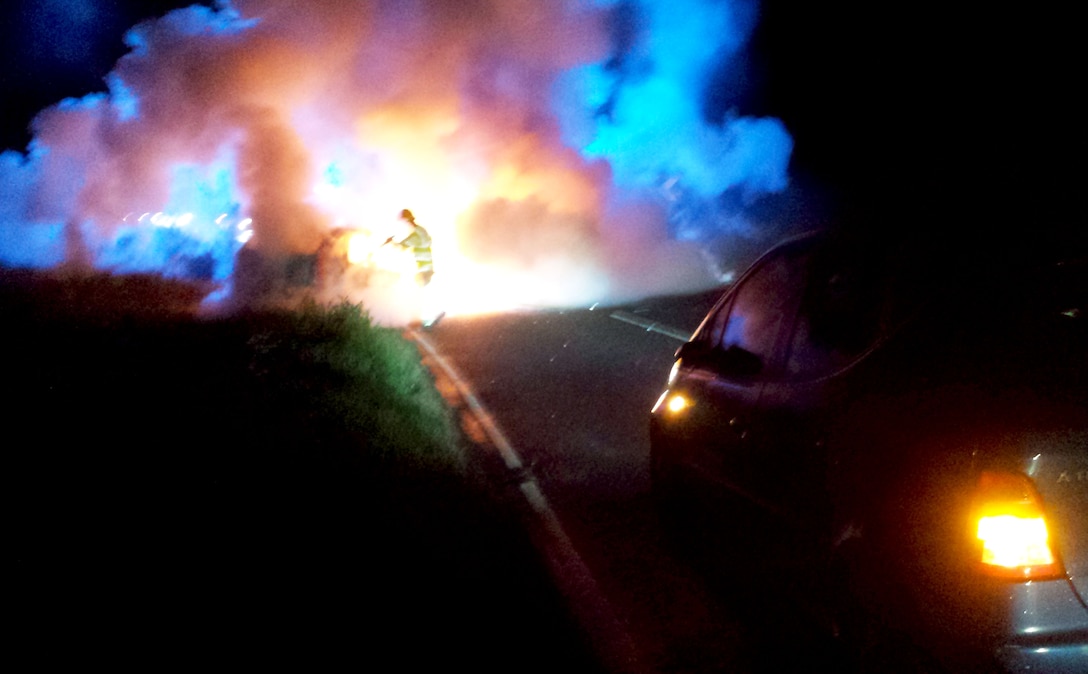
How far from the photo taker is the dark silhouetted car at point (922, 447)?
2.63 meters

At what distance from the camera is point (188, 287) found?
20.6 m

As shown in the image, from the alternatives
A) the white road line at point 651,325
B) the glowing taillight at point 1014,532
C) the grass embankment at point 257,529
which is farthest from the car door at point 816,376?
the white road line at point 651,325

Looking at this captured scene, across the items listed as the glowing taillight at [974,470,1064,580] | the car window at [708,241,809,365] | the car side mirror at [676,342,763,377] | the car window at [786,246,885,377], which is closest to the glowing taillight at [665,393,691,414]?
the car side mirror at [676,342,763,377]

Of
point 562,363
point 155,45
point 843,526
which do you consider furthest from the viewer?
point 155,45

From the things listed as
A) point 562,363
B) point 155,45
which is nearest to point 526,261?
point 155,45

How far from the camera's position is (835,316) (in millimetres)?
3740

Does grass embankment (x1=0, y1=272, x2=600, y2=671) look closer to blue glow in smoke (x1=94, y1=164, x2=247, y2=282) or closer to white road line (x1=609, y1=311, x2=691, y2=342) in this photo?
white road line (x1=609, y1=311, x2=691, y2=342)

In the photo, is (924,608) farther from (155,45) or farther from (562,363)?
(155,45)

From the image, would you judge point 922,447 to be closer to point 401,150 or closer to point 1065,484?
point 1065,484

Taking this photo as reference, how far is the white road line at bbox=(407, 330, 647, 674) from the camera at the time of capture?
421 cm

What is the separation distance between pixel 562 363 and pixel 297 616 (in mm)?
7458

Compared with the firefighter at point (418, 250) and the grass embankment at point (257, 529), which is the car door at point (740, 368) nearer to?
the grass embankment at point (257, 529)

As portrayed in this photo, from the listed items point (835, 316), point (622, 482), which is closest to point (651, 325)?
point (622, 482)

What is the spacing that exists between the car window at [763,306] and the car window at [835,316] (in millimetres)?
154
